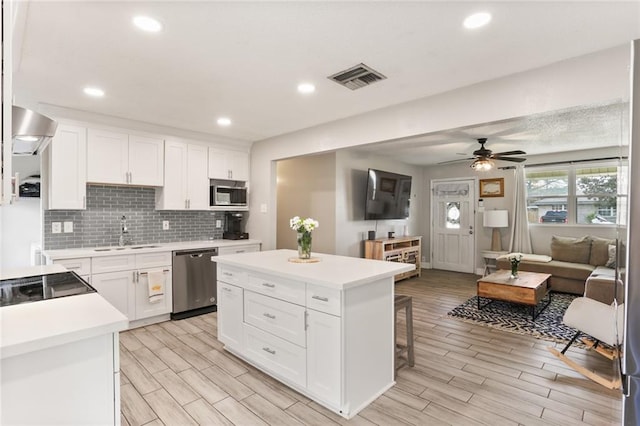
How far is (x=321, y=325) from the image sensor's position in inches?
84.8

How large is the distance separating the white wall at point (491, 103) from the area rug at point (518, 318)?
2.44 meters

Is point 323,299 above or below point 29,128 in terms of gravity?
below

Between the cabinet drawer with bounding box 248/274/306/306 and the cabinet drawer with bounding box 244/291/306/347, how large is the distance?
41mm

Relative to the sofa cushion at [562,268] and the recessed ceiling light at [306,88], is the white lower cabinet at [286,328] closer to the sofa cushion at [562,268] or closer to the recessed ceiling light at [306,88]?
the recessed ceiling light at [306,88]


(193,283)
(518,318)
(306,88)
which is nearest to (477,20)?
(306,88)

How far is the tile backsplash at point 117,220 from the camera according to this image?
367cm

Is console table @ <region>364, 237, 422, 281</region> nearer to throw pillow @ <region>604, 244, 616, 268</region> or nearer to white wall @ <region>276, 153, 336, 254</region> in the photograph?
white wall @ <region>276, 153, 336, 254</region>

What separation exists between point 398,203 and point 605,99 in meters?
4.32

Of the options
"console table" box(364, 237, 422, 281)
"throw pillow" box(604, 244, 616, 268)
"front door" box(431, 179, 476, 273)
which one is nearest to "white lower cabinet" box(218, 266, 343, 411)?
"console table" box(364, 237, 422, 281)

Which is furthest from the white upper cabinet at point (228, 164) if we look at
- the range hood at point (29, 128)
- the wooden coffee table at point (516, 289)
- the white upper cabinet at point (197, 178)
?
the wooden coffee table at point (516, 289)

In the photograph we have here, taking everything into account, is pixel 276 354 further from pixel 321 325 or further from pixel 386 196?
pixel 386 196

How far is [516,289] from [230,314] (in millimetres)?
3417

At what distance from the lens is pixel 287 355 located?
2.40 metres

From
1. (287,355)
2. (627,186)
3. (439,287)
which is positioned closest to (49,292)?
(287,355)
